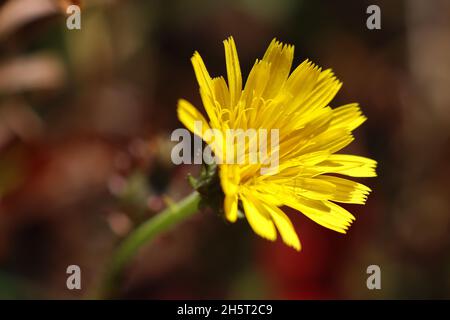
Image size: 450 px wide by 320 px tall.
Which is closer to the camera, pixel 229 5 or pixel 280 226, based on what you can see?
pixel 280 226

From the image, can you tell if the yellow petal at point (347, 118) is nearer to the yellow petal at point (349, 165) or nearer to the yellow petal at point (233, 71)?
the yellow petal at point (349, 165)

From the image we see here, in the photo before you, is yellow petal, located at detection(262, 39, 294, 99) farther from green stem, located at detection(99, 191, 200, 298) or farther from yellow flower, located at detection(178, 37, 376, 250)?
green stem, located at detection(99, 191, 200, 298)

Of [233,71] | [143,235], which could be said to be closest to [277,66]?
[233,71]

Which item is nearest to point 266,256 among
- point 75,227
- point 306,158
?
point 75,227
